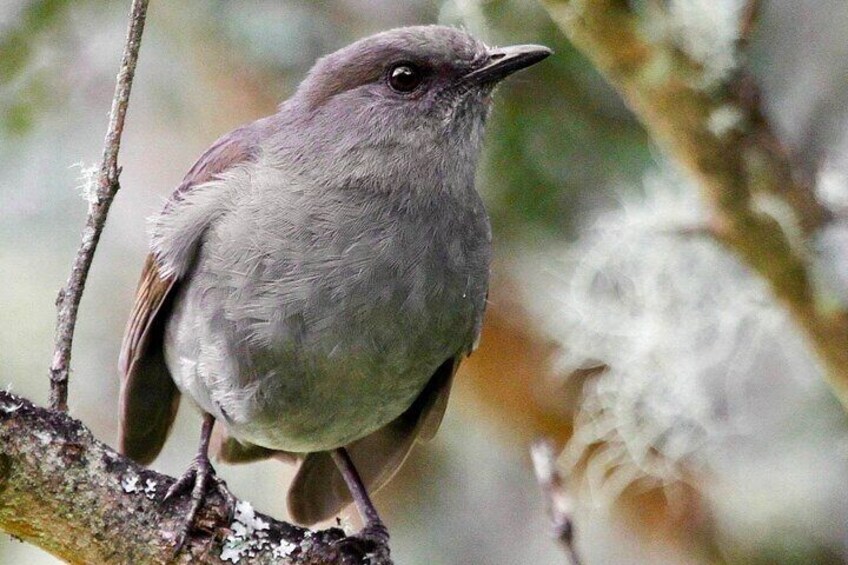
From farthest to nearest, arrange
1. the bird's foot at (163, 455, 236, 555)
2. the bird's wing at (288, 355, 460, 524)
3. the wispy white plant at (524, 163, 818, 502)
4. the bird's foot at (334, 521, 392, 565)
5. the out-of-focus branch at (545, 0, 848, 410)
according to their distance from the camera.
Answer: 1. the wispy white plant at (524, 163, 818, 502)
2. the bird's wing at (288, 355, 460, 524)
3. the out-of-focus branch at (545, 0, 848, 410)
4. the bird's foot at (334, 521, 392, 565)
5. the bird's foot at (163, 455, 236, 555)

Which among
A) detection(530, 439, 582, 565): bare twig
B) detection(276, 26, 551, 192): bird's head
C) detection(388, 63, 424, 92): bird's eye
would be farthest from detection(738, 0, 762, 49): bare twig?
detection(530, 439, 582, 565): bare twig

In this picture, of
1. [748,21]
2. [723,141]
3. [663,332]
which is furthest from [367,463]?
[748,21]

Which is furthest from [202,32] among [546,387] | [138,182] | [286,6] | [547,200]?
[546,387]

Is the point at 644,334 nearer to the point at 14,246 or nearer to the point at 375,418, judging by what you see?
the point at 375,418

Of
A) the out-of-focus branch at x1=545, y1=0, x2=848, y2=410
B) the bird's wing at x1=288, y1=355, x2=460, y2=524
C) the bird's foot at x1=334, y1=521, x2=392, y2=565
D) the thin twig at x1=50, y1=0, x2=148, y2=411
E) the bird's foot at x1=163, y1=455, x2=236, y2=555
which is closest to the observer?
the thin twig at x1=50, y1=0, x2=148, y2=411

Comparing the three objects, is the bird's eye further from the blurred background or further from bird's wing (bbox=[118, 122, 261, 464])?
the blurred background

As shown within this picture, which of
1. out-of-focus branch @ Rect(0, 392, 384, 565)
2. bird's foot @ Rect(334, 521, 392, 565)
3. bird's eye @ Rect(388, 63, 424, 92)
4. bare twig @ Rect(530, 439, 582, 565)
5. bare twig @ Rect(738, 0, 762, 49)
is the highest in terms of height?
bird's eye @ Rect(388, 63, 424, 92)

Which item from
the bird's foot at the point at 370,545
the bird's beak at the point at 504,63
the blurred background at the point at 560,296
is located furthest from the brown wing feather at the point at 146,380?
the bird's beak at the point at 504,63

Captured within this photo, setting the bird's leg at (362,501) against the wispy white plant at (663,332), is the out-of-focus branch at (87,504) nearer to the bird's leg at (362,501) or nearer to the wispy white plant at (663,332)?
the bird's leg at (362,501)
